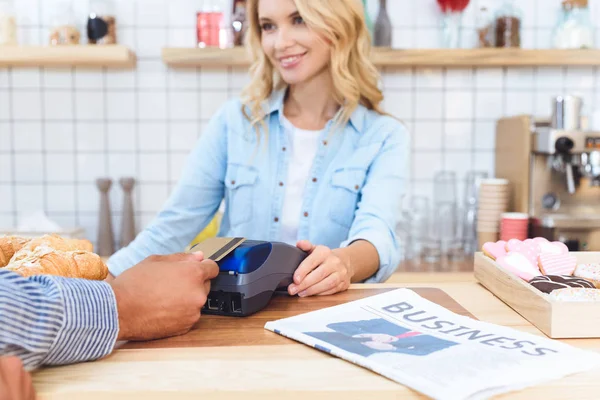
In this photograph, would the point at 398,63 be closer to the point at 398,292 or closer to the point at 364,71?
the point at 364,71

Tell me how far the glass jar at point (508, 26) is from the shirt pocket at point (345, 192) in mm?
1197

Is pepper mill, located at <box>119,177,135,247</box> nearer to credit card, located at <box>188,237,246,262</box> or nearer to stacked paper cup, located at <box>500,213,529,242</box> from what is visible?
stacked paper cup, located at <box>500,213,529,242</box>

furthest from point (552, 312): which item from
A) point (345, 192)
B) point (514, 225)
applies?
point (514, 225)

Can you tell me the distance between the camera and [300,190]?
1.74 m

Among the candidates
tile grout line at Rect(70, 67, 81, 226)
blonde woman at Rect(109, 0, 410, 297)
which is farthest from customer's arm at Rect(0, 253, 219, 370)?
tile grout line at Rect(70, 67, 81, 226)

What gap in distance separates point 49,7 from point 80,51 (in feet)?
1.34

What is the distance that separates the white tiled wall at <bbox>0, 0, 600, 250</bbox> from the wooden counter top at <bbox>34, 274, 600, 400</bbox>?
194 centimetres

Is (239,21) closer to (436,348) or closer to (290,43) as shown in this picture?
(290,43)

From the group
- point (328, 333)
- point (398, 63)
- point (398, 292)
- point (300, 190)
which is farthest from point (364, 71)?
point (328, 333)

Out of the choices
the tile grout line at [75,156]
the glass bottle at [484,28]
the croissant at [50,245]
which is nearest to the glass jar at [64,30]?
the tile grout line at [75,156]

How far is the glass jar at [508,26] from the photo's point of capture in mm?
2514

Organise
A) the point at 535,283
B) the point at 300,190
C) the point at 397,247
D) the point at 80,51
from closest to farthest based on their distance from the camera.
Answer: the point at 535,283 → the point at 397,247 → the point at 300,190 → the point at 80,51

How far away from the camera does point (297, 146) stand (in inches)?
69.6

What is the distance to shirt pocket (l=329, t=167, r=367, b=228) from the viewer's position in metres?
1.69
